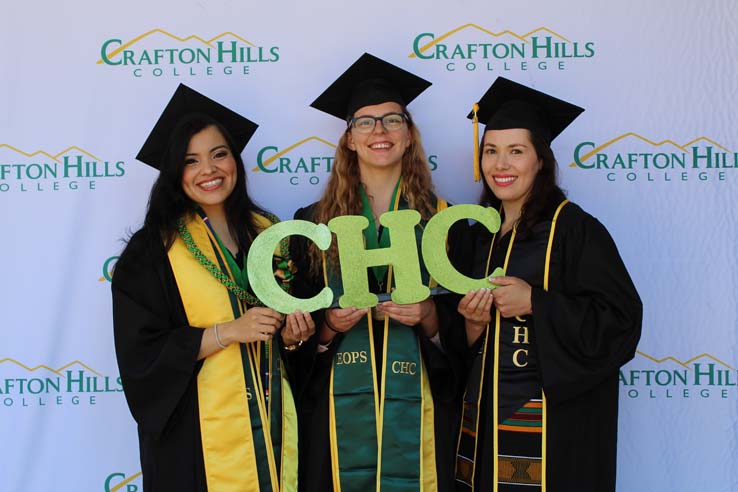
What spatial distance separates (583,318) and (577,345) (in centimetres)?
9

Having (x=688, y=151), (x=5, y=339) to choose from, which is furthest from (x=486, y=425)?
(x=5, y=339)

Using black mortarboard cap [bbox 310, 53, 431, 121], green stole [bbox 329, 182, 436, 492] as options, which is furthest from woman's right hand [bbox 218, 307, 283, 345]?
black mortarboard cap [bbox 310, 53, 431, 121]

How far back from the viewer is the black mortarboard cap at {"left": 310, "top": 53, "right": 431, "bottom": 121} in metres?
2.91

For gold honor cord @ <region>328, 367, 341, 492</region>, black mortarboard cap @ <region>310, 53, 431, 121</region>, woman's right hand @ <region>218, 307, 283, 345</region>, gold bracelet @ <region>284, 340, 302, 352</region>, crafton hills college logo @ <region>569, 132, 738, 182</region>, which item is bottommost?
gold honor cord @ <region>328, 367, 341, 492</region>

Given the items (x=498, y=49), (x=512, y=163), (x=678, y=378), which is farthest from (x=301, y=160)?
(x=678, y=378)

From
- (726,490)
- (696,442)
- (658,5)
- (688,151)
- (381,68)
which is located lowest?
(726,490)

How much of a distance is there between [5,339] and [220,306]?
1404 mm

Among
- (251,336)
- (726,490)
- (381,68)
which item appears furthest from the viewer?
(726,490)

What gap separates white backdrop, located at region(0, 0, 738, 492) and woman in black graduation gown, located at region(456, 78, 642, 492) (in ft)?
2.51

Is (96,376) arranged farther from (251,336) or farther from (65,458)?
(251,336)

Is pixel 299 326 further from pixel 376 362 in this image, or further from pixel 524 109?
pixel 524 109

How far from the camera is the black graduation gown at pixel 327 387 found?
9.05 feet

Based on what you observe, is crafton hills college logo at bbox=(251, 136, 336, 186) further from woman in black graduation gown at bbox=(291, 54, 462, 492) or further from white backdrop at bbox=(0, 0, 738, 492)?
woman in black graduation gown at bbox=(291, 54, 462, 492)

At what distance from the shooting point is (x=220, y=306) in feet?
8.84
